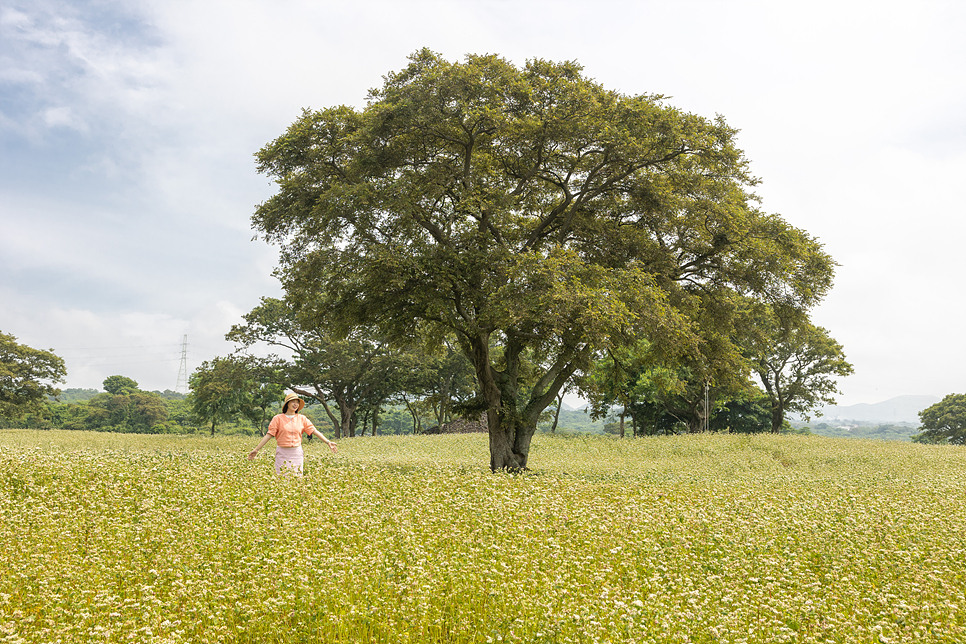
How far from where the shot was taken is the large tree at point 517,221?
16.2 meters

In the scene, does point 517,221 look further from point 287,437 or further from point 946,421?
point 946,421

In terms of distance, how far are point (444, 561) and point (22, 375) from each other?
182 feet

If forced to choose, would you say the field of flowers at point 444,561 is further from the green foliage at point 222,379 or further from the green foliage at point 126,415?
the green foliage at point 126,415

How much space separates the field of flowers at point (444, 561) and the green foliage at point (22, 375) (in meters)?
→ 45.5

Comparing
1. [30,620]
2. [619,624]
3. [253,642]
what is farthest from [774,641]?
[30,620]

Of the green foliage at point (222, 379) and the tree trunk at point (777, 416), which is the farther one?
the tree trunk at point (777, 416)

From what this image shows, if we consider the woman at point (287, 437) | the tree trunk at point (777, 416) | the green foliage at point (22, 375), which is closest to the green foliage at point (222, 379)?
the green foliage at point (22, 375)

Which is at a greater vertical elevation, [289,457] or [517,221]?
[517,221]

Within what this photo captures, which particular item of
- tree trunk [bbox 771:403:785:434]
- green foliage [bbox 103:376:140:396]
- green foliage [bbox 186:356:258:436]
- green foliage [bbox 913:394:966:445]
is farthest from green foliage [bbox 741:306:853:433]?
green foliage [bbox 103:376:140:396]

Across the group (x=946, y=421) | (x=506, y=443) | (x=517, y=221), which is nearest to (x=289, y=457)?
(x=506, y=443)

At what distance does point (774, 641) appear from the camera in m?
5.33

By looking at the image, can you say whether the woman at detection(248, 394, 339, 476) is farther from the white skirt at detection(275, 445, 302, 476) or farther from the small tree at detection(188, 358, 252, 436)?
the small tree at detection(188, 358, 252, 436)

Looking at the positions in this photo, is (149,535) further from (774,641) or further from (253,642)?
(774,641)

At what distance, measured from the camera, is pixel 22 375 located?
47656 millimetres
